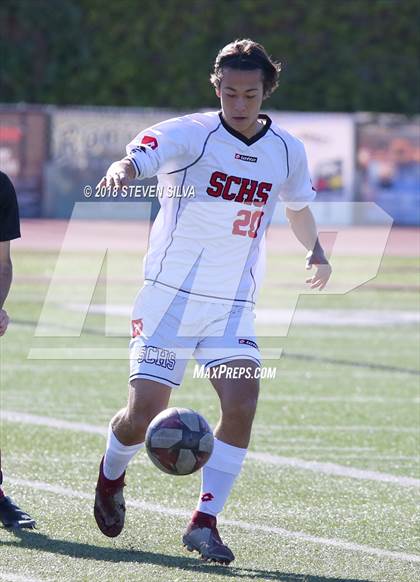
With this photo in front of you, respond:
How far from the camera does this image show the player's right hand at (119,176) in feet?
15.9

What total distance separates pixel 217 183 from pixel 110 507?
1.42 meters

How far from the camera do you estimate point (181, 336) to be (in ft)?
17.7

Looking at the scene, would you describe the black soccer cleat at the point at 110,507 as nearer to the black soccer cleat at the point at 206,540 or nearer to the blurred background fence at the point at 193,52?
the black soccer cleat at the point at 206,540

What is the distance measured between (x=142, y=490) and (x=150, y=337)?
1.44 m

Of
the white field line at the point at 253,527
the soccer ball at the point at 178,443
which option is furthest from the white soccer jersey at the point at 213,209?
the white field line at the point at 253,527

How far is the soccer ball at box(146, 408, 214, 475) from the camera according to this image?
16.7 feet

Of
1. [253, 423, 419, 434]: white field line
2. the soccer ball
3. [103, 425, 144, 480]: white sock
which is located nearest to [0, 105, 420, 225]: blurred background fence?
[253, 423, 419, 434]: white field line

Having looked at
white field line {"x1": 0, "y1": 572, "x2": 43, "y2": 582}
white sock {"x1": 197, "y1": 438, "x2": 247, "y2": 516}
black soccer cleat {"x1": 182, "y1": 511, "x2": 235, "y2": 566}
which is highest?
white sock {"x1": 197, "y1": 438, "x2": 247, "y2": 516}

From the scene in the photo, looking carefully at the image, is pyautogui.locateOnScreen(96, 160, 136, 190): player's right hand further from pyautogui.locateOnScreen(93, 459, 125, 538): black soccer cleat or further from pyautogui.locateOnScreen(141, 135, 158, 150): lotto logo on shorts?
pyautogui.locateOnScreen(93, 459, 125, 538): black soccer cleat

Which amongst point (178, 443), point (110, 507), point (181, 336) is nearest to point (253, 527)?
point (110, 507)

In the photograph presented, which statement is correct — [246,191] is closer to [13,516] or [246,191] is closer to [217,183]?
[217,183]

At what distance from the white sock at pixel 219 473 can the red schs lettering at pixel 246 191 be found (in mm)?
997

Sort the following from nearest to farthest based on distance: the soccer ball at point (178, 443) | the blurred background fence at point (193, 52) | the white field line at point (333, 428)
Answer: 1. the soccer ball at point (178, 443)
2. the white field line at point (333, 428)
3. the blurred background fence at point (193, 52)

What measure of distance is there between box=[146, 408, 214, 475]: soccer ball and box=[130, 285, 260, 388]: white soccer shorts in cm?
26
